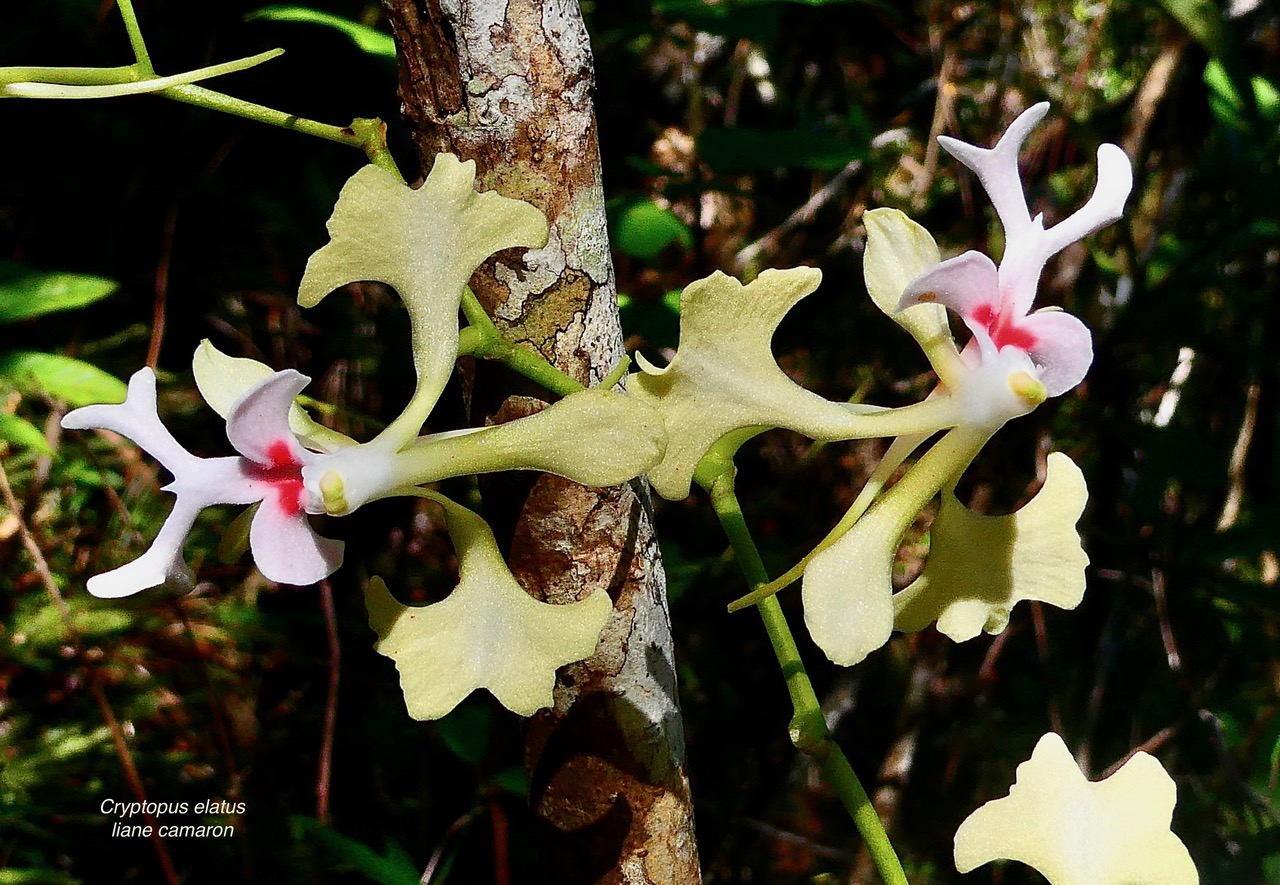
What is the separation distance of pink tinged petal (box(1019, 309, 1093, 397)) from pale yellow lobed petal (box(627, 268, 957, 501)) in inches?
1.7

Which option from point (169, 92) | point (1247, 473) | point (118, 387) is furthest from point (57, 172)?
point (1247, 473)

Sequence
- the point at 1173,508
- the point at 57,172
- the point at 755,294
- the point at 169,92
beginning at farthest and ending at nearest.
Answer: the point at 1173,508 < the point at 57,172 < the point at 169,92 < the point at 755,294

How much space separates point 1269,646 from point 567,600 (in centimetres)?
123

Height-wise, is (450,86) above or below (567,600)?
above

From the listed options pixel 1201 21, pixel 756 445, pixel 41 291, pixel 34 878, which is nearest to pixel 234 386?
pixel 41 291

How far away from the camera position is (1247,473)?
1.44 m

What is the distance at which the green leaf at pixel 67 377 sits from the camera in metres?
0.90

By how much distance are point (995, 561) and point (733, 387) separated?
0.17m

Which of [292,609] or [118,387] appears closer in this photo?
[118,387]

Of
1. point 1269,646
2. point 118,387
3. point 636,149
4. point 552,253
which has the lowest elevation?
point 1269,646

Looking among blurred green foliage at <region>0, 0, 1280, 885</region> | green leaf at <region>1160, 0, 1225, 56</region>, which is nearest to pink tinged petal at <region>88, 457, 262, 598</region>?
blurred green foliage at <region>0, 0, 1280, 885</region>

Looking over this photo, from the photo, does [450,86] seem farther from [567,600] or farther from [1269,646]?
[1269,646]

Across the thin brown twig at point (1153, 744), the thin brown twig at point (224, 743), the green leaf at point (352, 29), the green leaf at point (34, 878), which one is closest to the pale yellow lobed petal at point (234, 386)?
the green leaf at point (352, 29)

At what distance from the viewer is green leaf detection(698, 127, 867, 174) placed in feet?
2.88
